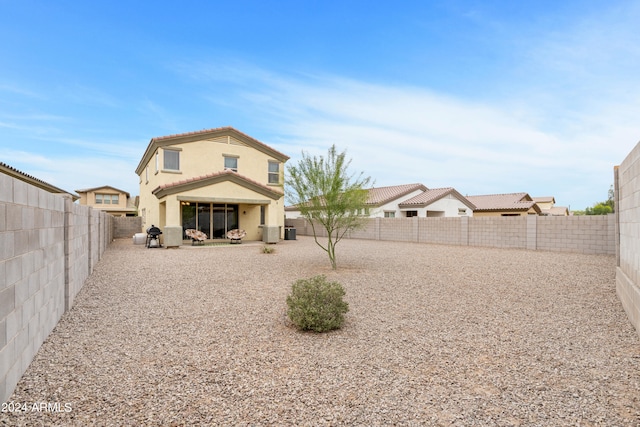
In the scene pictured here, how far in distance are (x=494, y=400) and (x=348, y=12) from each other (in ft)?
51.0

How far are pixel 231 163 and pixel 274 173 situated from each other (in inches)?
135

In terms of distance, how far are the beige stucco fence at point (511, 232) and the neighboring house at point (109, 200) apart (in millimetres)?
42526

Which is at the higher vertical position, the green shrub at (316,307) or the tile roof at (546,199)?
the tile roof at (546,199)

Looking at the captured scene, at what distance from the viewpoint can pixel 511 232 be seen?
20203mm

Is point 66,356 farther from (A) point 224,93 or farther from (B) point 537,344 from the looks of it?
(A) point 224,93

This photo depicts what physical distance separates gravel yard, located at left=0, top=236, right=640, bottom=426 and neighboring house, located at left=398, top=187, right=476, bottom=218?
2538 centimetres

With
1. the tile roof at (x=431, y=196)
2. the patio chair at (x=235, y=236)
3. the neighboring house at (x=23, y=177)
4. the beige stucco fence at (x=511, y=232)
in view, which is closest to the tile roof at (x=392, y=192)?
the tile roof at (x=431, y=196)

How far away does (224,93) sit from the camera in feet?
68.4

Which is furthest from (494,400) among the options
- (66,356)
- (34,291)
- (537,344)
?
(34,291)

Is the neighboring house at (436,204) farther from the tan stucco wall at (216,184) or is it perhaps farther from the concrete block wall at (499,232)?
the tan stucco wall at (216,184)

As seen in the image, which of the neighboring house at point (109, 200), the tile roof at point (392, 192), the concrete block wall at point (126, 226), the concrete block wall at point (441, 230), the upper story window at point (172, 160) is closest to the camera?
the upper story window at point (172, 160)

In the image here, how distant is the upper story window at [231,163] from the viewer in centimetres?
2511

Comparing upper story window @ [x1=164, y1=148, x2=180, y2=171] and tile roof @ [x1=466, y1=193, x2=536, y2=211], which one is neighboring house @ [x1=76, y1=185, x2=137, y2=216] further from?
tile roof @ [x1=466, y1=193, x2=536, y2=211]

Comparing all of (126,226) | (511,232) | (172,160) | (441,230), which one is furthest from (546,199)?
(126,226)
